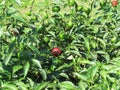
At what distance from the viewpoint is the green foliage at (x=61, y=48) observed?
6.48ft

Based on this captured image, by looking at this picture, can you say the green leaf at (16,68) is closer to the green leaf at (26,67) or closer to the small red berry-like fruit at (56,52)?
the green leaf at (26,67)

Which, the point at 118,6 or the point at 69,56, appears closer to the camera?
the point at 69,56

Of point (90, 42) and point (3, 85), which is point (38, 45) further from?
point (3, 85)

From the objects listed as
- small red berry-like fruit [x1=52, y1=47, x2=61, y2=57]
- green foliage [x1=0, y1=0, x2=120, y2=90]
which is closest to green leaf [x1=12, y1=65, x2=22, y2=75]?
green foliage [x1=0, y1=0, x2=120, y2=90]

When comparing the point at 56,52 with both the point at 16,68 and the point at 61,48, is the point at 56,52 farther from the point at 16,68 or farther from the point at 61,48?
the point at 16,68

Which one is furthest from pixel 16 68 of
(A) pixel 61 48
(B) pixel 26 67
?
(A) pixel 61 48

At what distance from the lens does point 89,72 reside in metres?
1.98

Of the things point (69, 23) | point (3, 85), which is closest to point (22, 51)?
point (3, 85)

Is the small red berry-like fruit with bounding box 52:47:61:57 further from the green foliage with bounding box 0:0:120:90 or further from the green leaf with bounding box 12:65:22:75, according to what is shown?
the green leaf with bounding box 12:65:22:75

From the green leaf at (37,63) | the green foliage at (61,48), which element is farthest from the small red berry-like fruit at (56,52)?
the green leaf at (37,63)

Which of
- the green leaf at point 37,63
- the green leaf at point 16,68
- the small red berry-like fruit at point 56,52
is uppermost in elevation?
the small red berry-like fruit at point 56,52

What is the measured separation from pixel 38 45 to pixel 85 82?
596 millimetres

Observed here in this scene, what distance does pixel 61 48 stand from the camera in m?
2.49

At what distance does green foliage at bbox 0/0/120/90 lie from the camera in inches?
77.8
